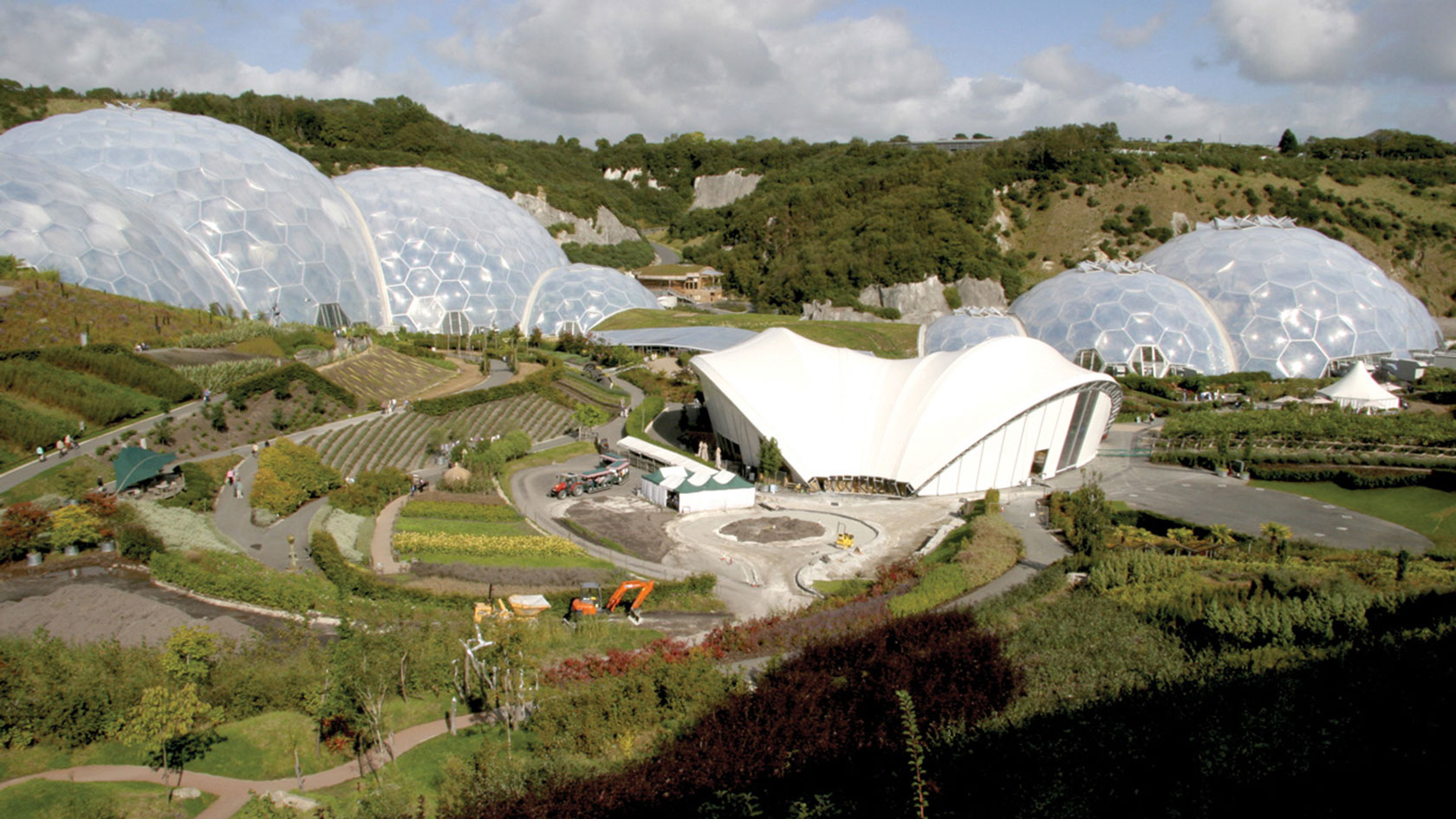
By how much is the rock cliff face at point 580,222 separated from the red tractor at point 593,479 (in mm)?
45335

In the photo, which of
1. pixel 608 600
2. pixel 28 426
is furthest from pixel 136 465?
pixel 608 600

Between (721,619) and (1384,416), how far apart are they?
28.9 m

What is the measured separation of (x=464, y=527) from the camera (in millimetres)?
22391

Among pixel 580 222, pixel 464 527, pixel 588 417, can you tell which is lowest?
pixel 464 527

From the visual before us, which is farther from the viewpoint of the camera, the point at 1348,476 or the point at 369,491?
the point at 1348,476

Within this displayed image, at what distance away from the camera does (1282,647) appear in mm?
12891

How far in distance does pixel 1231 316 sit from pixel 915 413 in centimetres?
2926

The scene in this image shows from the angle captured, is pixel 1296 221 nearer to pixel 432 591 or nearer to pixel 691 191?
pixel 691 191

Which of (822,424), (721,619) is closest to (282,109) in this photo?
(822,424)

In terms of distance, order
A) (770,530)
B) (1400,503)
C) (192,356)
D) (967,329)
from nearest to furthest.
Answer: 1. (770,530)
2. (1400,503)
3. (192,356)
4. (967,329)

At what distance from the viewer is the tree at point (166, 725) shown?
32.9 ft

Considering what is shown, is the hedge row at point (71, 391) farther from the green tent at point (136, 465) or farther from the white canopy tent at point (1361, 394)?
the white canopy tent at point (1361, 394)

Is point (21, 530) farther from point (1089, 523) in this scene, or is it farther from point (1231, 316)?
point (1231, 316)

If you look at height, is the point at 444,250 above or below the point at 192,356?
above
